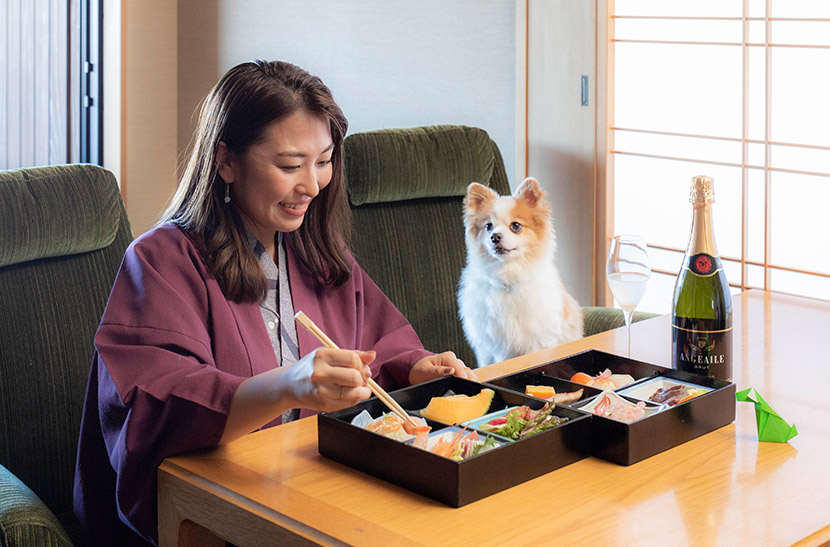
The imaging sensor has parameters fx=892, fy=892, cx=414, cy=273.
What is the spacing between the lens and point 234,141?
139cm

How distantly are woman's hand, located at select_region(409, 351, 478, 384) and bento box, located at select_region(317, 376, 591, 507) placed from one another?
199mm

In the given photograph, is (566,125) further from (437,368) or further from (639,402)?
(639,402)

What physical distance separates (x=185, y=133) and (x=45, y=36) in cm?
76

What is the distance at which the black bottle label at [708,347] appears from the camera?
131 cm

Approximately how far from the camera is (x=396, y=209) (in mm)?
2381

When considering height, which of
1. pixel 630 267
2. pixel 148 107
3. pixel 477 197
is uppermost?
pixel 148 107

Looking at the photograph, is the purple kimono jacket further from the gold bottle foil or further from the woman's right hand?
the gold bottle foil

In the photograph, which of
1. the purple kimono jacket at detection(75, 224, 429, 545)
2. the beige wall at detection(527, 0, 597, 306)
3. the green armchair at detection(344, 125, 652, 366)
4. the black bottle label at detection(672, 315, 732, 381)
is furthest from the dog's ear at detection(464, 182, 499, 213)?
the black bottle label at detection(672, 315, 732, 381)

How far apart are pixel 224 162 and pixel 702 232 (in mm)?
743

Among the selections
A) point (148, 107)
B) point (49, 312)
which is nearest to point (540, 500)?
point (49, 312)

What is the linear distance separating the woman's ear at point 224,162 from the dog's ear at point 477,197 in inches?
35.5

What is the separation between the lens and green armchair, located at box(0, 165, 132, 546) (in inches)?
63.5

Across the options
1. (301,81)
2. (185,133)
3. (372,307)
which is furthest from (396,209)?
(185,133)

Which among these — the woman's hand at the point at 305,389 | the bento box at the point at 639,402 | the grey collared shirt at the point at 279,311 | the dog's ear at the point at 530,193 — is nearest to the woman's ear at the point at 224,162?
the grey collared shirt at the point at 279,311
